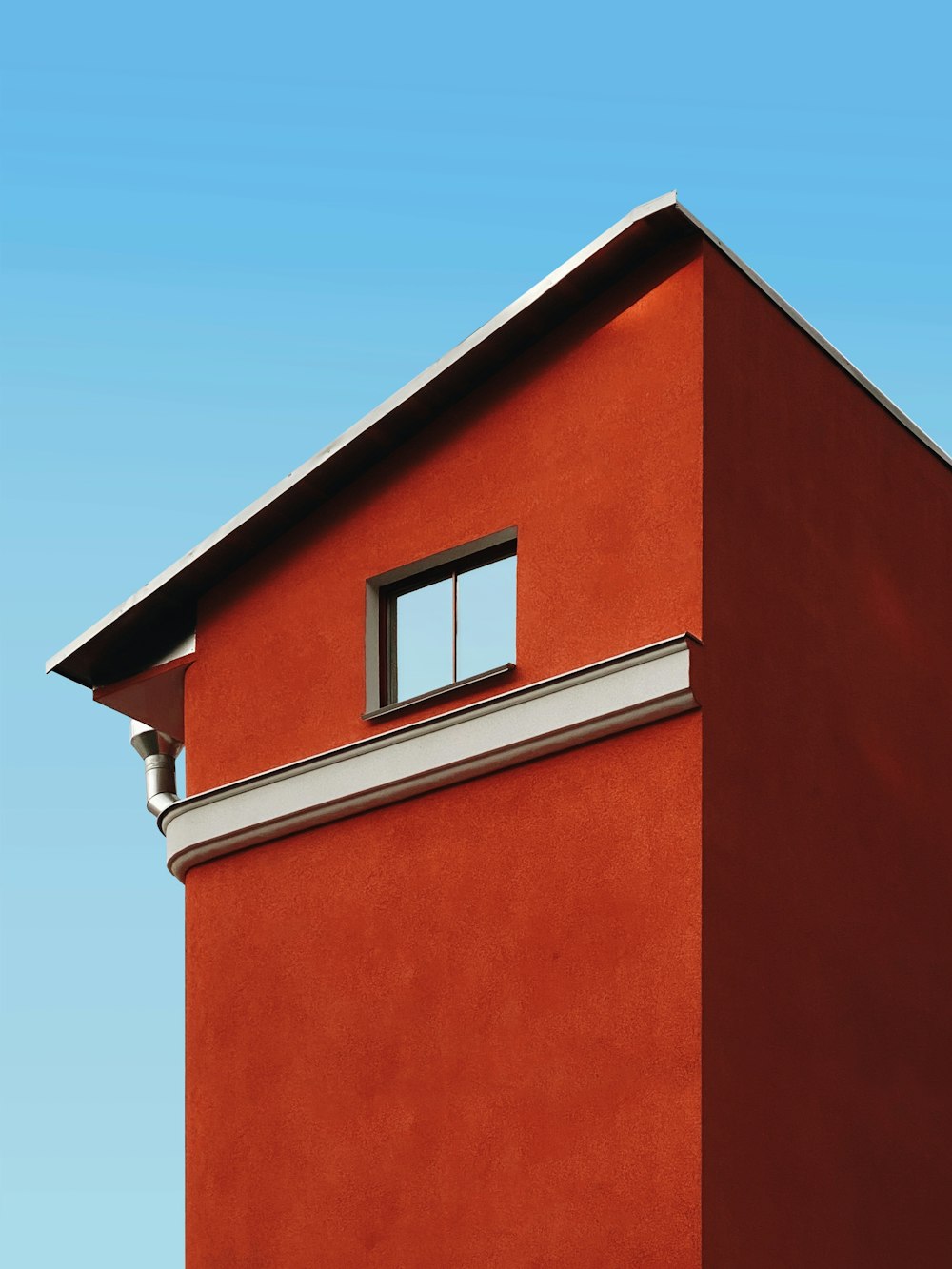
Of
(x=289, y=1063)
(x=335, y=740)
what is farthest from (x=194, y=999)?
(x=335, y=740)

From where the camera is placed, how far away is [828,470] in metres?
16.3

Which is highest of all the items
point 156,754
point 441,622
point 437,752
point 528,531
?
point 528,531

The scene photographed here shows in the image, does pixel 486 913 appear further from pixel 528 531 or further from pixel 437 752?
pixel 528 531

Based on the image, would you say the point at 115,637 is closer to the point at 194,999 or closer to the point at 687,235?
the point at 194,999

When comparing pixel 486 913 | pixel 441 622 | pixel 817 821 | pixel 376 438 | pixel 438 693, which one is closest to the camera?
pixel 486 913

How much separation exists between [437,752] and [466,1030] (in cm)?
203

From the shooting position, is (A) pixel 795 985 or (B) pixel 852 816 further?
(B) pixel 852 816

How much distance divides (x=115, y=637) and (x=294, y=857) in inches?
114

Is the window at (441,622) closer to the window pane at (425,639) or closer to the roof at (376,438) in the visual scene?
the window pane at (425,639)

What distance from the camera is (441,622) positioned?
16250 mm

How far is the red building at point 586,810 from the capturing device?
544 inches

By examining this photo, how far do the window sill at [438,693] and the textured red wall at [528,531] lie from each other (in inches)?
3.2

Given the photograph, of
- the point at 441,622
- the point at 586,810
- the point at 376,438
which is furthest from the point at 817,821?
the point at 376,438

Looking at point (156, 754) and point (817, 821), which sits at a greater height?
point (156, 754)
